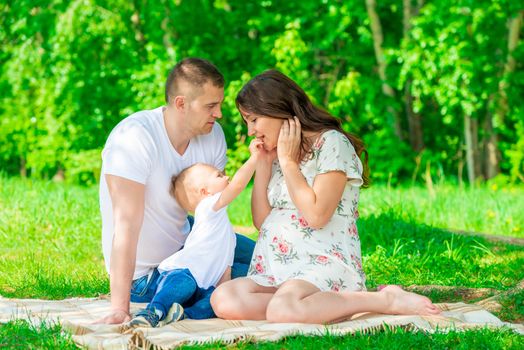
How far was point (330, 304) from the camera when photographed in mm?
3939

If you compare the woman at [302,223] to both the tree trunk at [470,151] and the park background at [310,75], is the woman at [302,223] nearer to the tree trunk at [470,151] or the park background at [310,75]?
the park background at [310,75]

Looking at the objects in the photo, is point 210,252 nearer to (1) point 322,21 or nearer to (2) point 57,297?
(2) point 57,297

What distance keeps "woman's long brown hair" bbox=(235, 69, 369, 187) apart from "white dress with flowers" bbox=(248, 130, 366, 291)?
85 millimetres

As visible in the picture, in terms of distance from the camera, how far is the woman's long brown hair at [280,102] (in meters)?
4.21

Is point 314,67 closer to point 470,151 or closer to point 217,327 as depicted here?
point 470,151

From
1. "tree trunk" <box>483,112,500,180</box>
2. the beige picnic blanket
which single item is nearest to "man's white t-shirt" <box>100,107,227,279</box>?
the beige picnic blanket

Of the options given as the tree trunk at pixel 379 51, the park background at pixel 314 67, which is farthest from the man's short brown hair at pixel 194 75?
the tree trunk at pixel 379 51

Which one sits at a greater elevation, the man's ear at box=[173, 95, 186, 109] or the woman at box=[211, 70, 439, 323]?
the man's ear at box=[173, 95, 186, 109]

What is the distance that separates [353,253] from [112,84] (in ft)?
32.6

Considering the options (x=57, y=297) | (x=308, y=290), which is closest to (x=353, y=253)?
(x=308, y=290)

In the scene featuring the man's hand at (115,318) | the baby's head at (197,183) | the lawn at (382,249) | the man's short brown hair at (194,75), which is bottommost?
the lawn at (382,249)

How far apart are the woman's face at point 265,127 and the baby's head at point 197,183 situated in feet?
1.00

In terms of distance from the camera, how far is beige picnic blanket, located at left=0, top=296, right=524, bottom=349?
11.9ft

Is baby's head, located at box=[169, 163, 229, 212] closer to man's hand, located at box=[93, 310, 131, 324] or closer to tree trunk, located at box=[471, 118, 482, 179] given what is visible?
man's hand, located at box=[93, 310, 131, 324]
